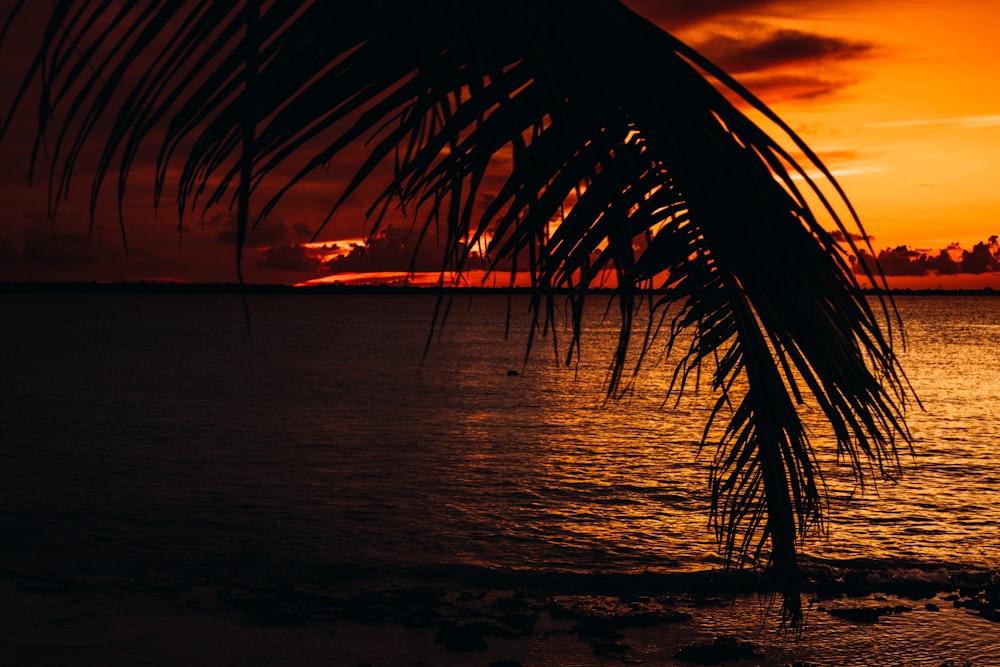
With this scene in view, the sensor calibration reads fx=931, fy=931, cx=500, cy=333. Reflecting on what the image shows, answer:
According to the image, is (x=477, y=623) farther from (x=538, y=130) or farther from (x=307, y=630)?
(x=538, y=130)

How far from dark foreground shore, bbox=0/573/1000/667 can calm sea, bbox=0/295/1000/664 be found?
0.89m

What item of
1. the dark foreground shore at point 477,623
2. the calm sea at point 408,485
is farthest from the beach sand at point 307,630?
the calm sea at point 408,485

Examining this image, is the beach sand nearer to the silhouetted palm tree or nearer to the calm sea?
the calm sea

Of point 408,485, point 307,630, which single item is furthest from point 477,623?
point 408,485

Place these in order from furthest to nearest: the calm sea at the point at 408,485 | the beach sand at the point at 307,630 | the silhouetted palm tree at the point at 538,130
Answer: the calm sea at the point at 408,485 → the beach sand at the point at 307,630 → the silhouetted palm tree at the point at 538,130

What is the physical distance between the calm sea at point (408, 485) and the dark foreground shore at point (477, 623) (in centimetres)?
89

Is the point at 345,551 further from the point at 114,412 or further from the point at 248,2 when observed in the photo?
the point at 114,412

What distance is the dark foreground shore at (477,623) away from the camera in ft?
43.0

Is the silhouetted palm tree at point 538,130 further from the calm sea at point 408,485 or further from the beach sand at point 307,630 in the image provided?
the beach sand at point 307,630

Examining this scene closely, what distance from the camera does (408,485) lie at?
88.2 feet

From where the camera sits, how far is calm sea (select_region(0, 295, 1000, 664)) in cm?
1891

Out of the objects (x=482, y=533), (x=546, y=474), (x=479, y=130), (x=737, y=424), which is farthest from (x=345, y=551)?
(x=479, y=130)

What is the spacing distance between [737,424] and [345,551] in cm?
1702

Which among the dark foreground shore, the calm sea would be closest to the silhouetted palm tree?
the calm sea
